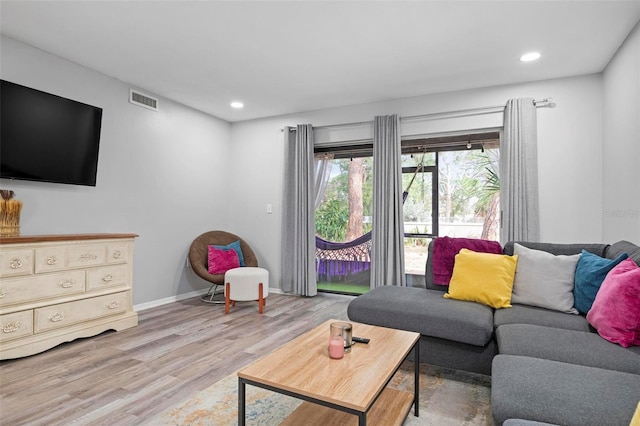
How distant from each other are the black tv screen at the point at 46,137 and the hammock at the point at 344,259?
2934 mm

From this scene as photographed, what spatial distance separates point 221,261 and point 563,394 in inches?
150

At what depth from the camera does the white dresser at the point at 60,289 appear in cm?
258

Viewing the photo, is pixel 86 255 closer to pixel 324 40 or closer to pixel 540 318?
pixel 324 40

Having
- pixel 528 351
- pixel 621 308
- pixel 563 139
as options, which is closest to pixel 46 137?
pixel 528 351

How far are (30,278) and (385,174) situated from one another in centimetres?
356

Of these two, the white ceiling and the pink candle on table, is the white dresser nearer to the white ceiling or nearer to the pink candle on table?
the white ceiling

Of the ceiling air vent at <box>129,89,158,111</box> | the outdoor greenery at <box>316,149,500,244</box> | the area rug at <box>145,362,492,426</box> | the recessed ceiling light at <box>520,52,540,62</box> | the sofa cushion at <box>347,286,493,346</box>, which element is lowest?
the area rug at <box>145,362,492,426</box>

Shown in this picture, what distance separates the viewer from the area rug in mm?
1856

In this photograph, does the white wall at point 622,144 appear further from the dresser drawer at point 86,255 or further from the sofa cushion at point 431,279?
the dresser drawer at point 86,255

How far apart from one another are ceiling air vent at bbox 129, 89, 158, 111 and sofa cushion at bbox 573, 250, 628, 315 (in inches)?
176

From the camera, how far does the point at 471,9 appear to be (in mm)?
2502

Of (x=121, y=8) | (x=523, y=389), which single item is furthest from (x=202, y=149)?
(x=523, y=389)

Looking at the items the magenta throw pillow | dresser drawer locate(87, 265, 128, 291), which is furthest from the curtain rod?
dresser drawer locate(87, 265, 128, 291)

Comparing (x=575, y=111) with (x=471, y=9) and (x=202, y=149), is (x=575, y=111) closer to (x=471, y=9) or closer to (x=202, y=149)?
(x=471, y=9)
